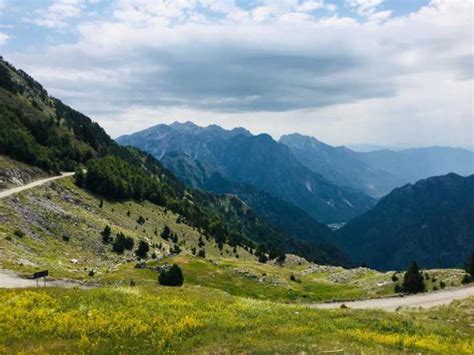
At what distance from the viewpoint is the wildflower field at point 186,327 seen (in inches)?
869

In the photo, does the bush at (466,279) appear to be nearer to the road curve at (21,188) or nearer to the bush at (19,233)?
the bush at (19,233)

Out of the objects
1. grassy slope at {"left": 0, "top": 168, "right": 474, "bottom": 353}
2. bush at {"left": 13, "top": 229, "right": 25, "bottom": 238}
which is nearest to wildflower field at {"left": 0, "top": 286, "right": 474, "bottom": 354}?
grassy slope at {"left": 0, "top": 168, "right": 474, "bottom": 353}

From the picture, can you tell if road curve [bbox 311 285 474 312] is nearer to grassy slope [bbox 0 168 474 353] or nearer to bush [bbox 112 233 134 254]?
grassy slope [bbox 0 168 474 353]

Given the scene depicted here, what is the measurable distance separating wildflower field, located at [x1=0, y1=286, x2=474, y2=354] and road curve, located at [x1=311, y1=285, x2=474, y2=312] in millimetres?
20965

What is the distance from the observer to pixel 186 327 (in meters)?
25.0

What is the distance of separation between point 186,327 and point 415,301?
4327 cm

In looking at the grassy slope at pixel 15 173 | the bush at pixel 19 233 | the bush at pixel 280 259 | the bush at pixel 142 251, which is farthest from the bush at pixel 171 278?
the bush at pixel 280 259

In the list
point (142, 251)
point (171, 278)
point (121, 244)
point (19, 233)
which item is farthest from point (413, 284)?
point (19, 233)

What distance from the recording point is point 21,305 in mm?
26953

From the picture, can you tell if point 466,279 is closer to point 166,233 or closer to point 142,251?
point 142,251

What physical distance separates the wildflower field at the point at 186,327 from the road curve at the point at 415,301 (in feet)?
68.8

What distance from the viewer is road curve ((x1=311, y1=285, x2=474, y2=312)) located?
5603cm

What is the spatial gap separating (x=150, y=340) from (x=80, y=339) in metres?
3.37

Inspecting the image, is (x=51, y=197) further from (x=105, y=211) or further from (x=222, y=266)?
(x=222, y=266)
